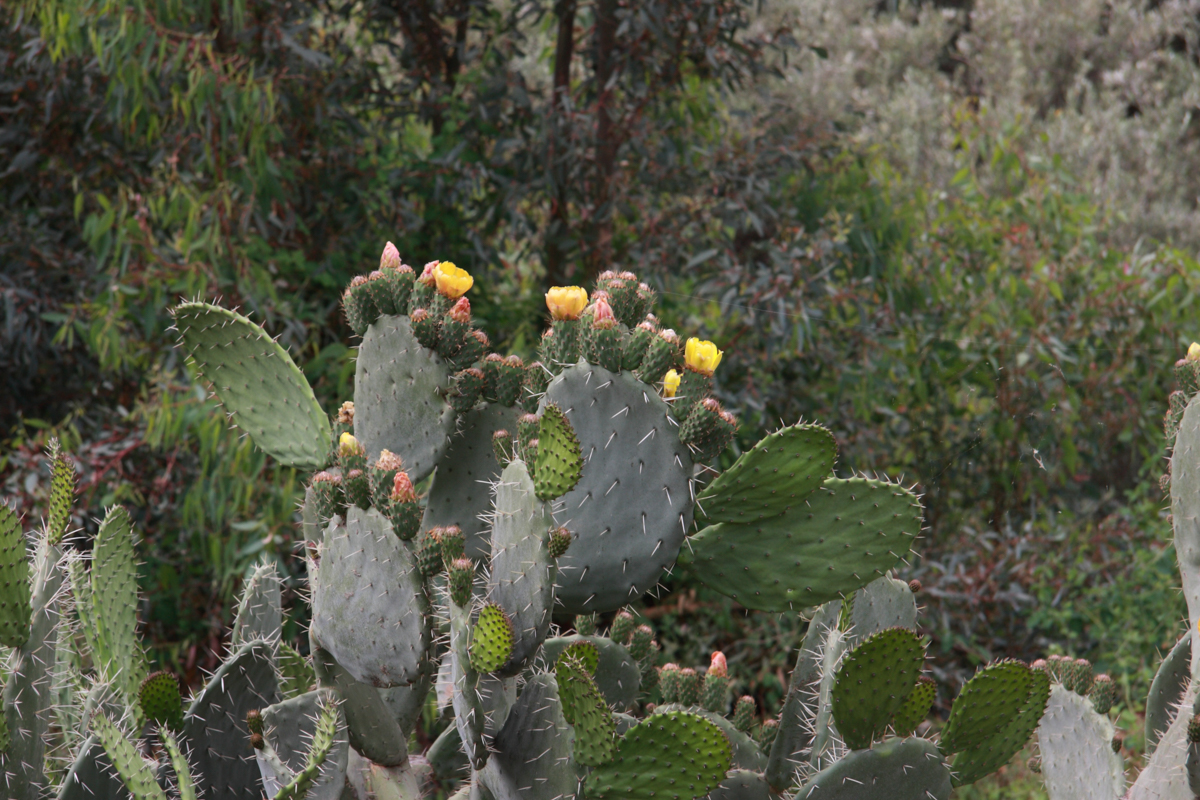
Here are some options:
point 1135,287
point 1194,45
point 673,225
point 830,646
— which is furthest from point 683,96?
point 1194,45

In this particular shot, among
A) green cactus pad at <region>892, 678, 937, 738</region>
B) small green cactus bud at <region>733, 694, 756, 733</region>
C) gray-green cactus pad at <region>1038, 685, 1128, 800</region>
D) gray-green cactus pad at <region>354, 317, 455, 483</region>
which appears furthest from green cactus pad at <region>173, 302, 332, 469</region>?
gray-green cactus pad at <region>1038, 685, 1128, 800</region>

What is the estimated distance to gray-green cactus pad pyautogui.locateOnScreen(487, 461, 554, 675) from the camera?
110 centimetres

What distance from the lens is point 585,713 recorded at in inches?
43.4

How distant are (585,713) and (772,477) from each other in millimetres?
388

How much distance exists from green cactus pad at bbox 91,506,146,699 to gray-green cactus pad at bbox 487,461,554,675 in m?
0.57

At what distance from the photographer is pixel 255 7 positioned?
3258mm

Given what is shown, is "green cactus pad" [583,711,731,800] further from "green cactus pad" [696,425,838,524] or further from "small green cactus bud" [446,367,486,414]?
"small green cactus bud" [446,367,486,414]

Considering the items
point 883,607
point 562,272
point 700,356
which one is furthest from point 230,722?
point 562,272

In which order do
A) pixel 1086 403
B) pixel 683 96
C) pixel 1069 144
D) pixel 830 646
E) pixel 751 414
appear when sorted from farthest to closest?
pixel 1069 144
pixel 1086 403
pixel 683 96
pixel 751 414
pixel 830 646

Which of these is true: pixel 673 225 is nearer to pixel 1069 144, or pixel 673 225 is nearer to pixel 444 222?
pixel 444 222

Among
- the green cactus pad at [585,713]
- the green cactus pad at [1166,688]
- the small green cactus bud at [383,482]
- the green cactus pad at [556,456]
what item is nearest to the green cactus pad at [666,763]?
the green cactus pad at [585,713]

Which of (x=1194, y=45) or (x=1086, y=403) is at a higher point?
(x=1194, y=45)

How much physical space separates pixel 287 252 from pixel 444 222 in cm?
49

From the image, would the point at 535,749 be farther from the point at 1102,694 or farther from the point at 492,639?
the point at 1102,694
